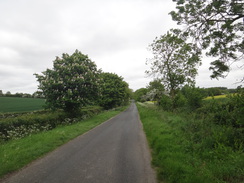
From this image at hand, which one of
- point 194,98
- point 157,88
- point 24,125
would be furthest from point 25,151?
point 157,88

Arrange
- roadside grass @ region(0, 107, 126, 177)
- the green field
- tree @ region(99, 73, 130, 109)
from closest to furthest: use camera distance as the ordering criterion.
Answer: roadside grass @ region(0, 107, 126, 177) → the green field → tree @ region(99, 73, 130, 109)

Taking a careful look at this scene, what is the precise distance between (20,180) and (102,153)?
322cm

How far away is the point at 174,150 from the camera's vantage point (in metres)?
5.89

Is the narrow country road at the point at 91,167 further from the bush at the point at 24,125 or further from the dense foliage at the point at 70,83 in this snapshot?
the dense foliage at the point at 70,83

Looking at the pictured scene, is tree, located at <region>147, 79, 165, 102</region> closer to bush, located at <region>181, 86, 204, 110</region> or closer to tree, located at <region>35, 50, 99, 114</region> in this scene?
bush, located at <region>181, 86, 204, 110</region>

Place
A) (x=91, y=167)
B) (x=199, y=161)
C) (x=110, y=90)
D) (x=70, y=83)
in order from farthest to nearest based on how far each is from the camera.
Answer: (x=110, y=90) < (x=70, y=83) < (x=91, y=167) < (x=199, y=161)

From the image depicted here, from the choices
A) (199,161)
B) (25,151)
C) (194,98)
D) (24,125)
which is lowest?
(199,161)

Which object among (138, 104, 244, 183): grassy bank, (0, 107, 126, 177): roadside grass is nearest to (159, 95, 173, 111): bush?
(138, 104, 244, 183): grassy bank

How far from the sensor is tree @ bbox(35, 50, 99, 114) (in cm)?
1462

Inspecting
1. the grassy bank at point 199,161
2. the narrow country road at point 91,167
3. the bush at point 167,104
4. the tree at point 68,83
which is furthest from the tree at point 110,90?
the grassy bank at point 199,161

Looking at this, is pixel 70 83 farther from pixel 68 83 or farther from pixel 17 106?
pixel 17 106

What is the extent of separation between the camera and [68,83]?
15328 millimetres

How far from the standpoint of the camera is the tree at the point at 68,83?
48.0 feet

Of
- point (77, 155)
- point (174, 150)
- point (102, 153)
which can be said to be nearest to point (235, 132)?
point (174, 150)
